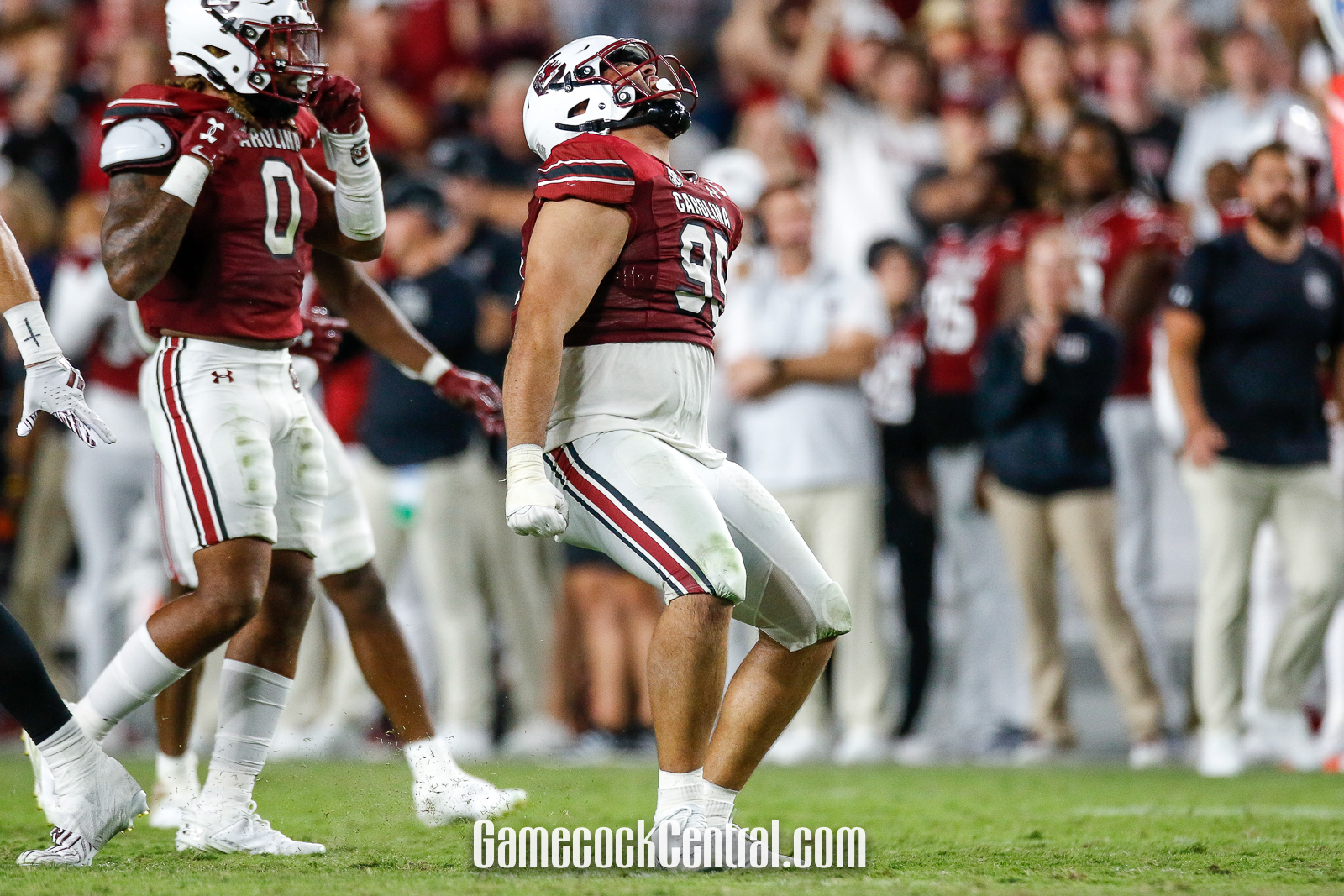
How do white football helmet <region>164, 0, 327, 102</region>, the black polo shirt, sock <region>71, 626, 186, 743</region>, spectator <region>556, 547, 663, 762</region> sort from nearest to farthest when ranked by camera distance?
sock <region>71, 626, 186, 743</region> → white football helmet <region>164, 0, 327, 102</region> → the black polo shirt → spectator <region>556, 547, 663, 762</region>

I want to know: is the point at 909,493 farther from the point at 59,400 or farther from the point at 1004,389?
the point at 59,400

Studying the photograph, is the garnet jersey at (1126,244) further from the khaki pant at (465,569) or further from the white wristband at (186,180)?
the white wristband at (186,180)

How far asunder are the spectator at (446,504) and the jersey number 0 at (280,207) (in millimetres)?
3341

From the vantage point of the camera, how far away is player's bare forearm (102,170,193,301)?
4020 mm

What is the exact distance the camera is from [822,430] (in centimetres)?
770

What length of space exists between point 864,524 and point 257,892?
180 inches

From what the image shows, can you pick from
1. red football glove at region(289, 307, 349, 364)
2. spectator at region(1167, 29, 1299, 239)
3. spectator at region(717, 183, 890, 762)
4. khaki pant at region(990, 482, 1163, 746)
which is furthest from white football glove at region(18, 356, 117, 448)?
spectator at region(1167, 29, 1299, 239)

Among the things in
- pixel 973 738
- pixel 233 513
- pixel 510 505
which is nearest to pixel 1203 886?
pixel 510 505

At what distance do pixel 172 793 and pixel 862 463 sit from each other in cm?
374

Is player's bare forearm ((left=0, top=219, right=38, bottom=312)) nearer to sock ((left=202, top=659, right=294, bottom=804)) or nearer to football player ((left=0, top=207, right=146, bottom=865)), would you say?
football player ((left=0, top=207, right=146, bottom=865))

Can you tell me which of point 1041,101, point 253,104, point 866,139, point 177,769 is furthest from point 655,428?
point 866,139

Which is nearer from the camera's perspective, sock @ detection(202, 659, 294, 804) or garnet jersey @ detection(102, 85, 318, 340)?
garnet jersey @ detection(102, 85, 318, 340)

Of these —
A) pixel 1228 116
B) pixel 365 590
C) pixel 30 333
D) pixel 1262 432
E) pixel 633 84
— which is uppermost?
pixel 1228 116

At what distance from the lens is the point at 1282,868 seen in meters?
3.94
